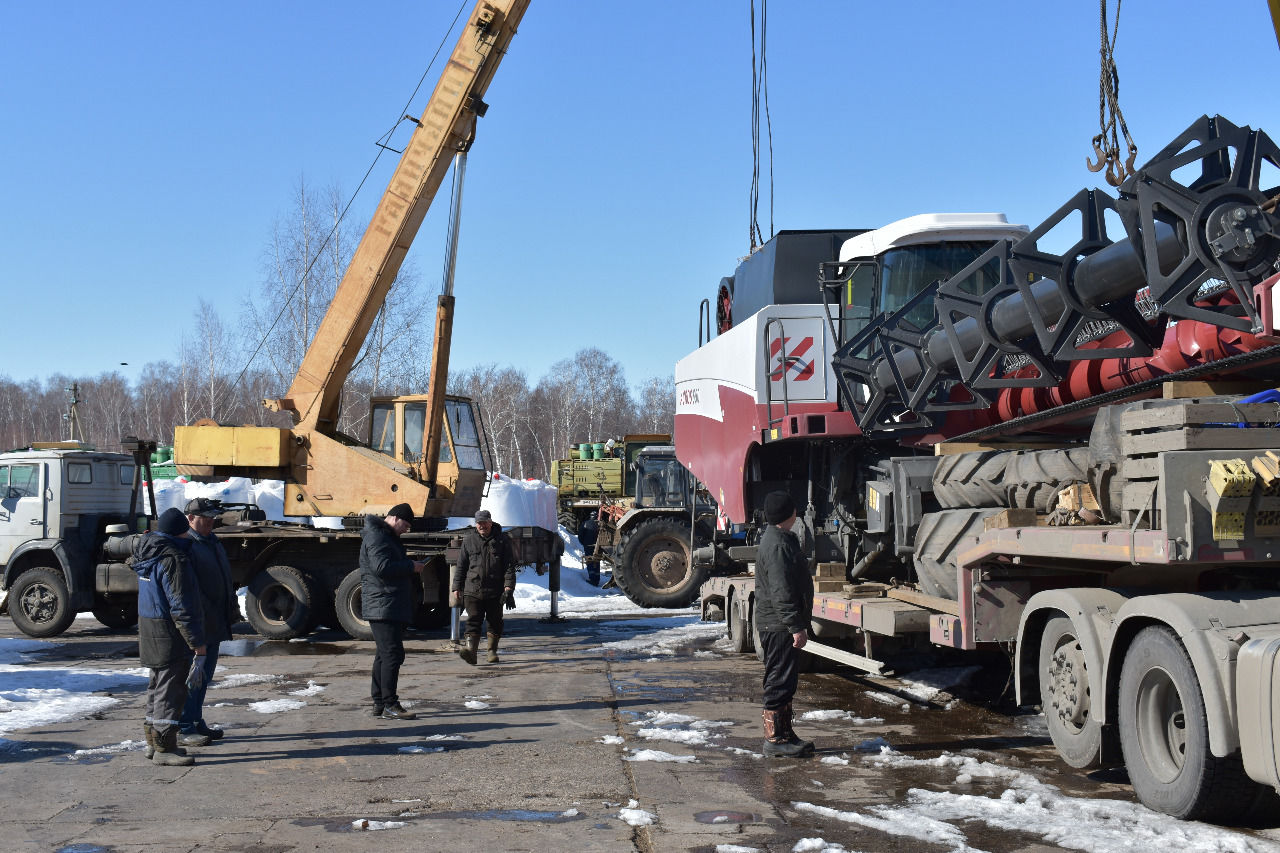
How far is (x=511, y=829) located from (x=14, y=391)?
110 meters

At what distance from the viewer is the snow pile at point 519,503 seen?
26750 millimetres

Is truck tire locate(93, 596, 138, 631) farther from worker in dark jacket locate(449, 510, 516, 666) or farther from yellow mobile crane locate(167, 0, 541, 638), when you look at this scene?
worker in dark jacket locate(449, 510, 516, 666)

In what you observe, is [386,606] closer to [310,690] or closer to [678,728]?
[310,690]

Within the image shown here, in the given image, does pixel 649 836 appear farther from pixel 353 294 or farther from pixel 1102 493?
pixel 353 294

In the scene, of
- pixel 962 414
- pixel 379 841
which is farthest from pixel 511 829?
pixel 962 414

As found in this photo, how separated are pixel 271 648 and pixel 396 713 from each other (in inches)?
234

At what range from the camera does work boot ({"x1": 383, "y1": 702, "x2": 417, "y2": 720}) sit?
902 centimetres

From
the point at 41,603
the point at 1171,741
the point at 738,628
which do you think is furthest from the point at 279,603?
the point at 1171,741

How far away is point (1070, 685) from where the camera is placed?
661 centimetres

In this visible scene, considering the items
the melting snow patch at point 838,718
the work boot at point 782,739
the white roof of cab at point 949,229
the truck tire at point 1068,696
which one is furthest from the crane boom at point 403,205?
the truck tire at point 1068,696

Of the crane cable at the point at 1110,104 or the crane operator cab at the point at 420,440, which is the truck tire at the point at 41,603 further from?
the crane cable at the point at 1110,104

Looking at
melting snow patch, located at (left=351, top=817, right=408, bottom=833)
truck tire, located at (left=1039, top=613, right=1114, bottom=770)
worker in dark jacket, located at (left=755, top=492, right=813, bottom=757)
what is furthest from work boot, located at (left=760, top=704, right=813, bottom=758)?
melting snow patch, located at (left=351, top=817, right=408, bottom=833)

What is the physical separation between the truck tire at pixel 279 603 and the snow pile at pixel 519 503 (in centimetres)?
1115

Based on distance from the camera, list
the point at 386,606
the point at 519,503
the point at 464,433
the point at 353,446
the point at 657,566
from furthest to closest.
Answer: the point at 519,503, the point at 657,566, the point at 464,433, the point at 353,446, the point at 386,606
